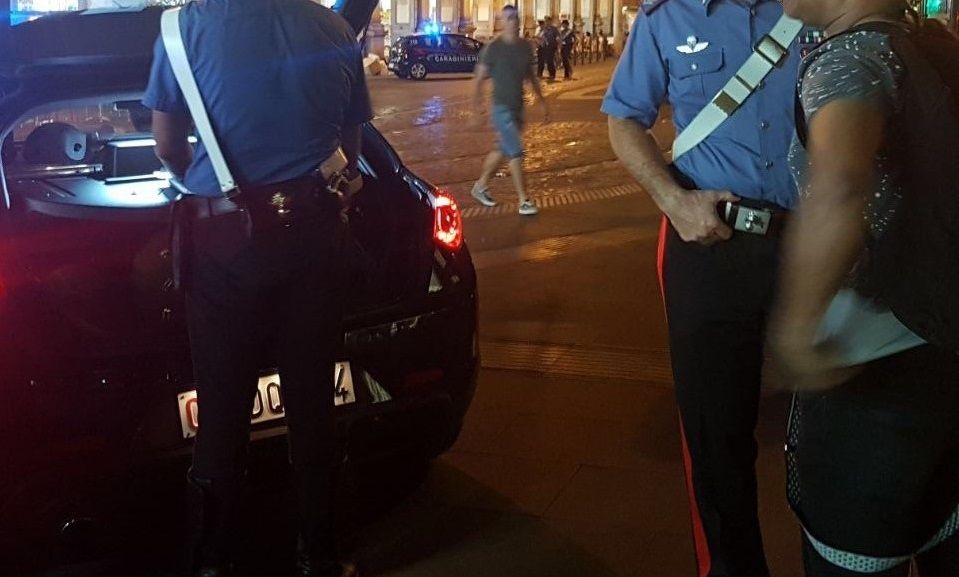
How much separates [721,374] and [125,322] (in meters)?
1.62

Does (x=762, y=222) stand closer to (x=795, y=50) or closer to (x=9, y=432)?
(x=795, y=50)

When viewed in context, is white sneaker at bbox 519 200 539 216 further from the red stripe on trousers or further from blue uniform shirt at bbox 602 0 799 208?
blue uniform shirt at bbox 602 0 799 208

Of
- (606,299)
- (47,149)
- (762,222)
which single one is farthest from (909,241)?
(606,299)

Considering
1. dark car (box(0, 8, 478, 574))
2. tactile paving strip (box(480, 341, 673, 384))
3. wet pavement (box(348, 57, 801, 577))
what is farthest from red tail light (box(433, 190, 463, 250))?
tactile paving strip (box(480, 341, 673, 384))

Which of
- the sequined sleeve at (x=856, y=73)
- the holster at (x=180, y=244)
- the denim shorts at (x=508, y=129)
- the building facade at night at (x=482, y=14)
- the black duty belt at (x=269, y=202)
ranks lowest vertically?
the building facade at night at (x=482, y=14)

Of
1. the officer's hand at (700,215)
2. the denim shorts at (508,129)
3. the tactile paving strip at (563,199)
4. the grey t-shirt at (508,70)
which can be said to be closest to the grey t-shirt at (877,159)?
the officer's hand at (700,215)

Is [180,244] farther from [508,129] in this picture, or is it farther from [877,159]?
[508,129]

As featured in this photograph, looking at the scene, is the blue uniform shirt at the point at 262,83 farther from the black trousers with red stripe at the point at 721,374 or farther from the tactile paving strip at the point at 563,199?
the tactile paving strip at the point at 563,199

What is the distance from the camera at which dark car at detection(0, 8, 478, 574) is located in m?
3.08

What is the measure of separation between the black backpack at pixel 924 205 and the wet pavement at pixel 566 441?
1.78 meters

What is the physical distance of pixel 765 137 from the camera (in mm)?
2748

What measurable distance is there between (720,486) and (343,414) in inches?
44.3

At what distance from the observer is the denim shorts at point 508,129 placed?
9.84 m

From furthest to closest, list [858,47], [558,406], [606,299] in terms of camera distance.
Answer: [606,299] → [558,406] → [858,47]
